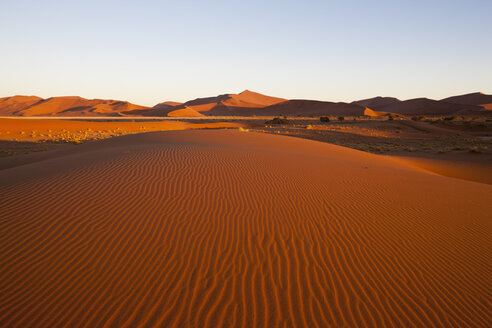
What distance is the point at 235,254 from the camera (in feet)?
12.7

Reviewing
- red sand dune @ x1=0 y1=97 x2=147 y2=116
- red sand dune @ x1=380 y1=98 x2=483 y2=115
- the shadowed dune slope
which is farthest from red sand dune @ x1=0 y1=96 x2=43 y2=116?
the shadowed dune slope

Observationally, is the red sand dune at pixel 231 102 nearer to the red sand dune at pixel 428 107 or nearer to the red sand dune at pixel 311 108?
the red sand dune at pixel 311 108

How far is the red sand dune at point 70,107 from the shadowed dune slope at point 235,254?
356 feet

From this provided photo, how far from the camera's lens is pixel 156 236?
13.9 feet

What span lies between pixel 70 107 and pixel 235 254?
153 metres

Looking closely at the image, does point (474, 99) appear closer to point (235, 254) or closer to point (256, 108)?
point (256, 108)

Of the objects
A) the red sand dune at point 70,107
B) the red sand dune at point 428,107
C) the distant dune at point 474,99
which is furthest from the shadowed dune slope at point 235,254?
the distant dune at point 474,99

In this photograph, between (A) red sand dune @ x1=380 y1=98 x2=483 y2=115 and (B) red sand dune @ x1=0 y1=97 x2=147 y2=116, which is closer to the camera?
(A) red sand dune @ x1=380 y1=98 x2=483 y2=115

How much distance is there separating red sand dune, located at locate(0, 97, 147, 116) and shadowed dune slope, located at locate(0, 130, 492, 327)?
108432 mm

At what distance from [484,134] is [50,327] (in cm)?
4276

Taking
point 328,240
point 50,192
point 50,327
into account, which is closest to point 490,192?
point 328,240

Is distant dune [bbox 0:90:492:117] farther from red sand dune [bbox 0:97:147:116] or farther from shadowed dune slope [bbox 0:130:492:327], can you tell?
shadowed dune slope [bbox 0:130:492:327]

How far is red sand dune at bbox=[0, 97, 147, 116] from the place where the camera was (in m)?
109

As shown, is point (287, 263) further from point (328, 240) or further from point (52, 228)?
point (52, 228)
